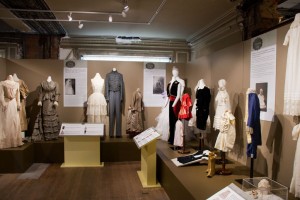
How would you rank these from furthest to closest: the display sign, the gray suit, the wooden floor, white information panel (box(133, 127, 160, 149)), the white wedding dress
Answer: the gray suit < the white wedding dress < white information panel (box(133, 127, 160, 149)) < the wooden floor < the display sign

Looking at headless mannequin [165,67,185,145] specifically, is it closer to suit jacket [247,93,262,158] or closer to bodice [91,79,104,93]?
bodice [91,79,104,93]

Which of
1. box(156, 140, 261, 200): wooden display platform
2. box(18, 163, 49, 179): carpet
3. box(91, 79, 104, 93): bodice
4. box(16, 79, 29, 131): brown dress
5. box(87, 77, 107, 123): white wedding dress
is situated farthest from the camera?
box(91, 79, 104, 93): bodice

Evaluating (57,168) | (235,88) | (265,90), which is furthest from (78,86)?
(265,90)

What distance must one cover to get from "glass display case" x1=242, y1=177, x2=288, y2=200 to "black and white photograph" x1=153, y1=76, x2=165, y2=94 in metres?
4.45

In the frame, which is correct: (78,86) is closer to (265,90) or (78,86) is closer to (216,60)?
(216,60)

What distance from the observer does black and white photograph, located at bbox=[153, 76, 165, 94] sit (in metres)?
6.90

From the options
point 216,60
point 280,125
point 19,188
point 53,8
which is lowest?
point 19,188

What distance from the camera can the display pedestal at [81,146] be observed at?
215 inches

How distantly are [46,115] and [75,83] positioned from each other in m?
1.10

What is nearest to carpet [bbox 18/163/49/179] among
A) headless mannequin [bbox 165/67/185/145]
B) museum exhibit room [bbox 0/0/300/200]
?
museum exhibit room [bbox 0/0/300/200]

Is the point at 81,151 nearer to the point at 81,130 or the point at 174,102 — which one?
the point at 81,130

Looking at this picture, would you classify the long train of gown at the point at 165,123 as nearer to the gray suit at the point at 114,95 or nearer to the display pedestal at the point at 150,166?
the gray suit at the point at 114,95

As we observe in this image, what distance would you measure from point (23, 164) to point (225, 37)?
15.6 feet

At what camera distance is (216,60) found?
5215mm
